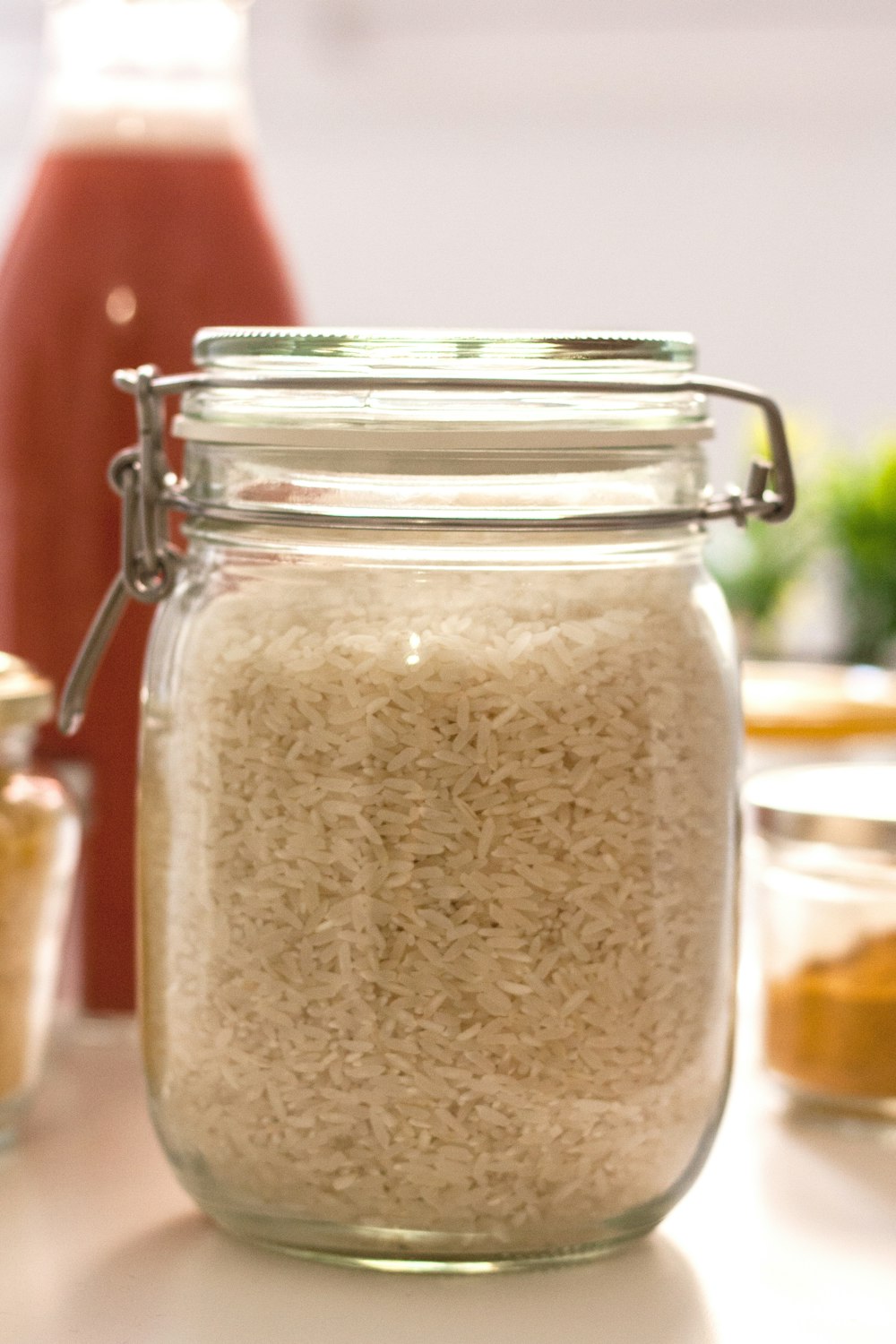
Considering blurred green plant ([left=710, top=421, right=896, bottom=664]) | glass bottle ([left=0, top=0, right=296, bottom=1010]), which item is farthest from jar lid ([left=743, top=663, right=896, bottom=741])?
blurred green plant ([left=710, top=421, right=896, bottom=664])

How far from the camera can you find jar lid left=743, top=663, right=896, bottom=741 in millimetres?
904

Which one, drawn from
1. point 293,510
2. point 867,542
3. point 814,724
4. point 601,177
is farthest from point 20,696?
point 601,177

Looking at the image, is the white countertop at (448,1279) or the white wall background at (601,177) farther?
the white wall background at (601,177)

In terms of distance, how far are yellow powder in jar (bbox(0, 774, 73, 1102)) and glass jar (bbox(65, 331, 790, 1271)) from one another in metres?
0.08

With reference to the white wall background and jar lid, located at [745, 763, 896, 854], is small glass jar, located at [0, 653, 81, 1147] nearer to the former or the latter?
jar lid, located at [745, 763, 896, 854]

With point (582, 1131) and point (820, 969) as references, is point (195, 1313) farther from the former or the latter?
point (820, 969)

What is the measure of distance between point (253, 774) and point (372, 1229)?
0.39 feet

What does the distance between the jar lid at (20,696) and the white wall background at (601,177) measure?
1.57 metres

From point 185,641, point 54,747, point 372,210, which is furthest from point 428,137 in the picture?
point 185,641

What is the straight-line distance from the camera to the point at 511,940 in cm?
44

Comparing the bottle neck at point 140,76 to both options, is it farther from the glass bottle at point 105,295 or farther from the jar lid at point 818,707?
the jar lid at point 818,707

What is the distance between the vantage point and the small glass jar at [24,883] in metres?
0.55

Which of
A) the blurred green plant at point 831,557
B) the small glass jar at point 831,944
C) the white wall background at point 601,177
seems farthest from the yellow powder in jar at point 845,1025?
the white wall background at point 601,177

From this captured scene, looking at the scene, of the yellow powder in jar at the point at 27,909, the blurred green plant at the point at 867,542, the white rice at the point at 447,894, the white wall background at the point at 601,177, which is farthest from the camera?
the white wall background at the point at 601,177
